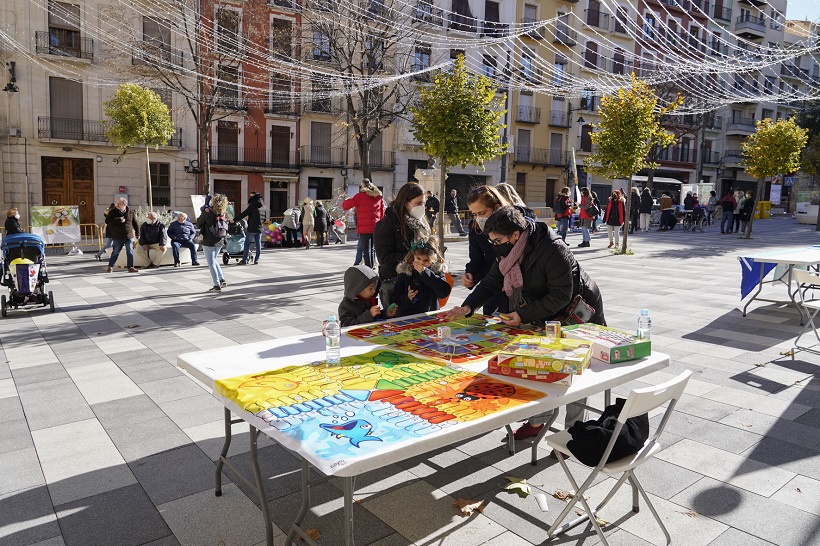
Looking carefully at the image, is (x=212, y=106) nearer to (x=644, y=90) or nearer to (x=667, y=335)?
(x=644, y=90)

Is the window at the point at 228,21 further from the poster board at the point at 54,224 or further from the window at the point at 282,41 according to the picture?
the poster board at the point at 54,224

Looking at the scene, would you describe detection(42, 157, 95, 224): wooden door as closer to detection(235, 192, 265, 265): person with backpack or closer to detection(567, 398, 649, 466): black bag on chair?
detection(235, 192, 265, 265): person with backpack

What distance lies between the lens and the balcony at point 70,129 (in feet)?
78.0

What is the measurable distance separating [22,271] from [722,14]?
49.7 m

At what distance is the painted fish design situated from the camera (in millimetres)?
2164

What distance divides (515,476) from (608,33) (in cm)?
4011

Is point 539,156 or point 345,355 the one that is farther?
point 539,156

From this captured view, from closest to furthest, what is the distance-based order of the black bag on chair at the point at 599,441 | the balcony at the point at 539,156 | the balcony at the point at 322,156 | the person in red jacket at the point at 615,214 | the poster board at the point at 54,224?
the black bag on chair at the point at 599,441, the poster board at the point at 54,224, the person in red jacket at the point at 615,214, the balcony at the point at 322,156, the balcony at the point at 539,156

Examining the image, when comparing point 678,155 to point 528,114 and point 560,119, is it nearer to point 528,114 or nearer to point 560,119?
point 560,119

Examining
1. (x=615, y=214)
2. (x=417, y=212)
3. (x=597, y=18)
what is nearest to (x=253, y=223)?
(x=417, y=212)

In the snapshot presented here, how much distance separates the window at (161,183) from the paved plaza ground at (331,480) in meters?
20.5

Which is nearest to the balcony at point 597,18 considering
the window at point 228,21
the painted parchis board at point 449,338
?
the window at point 228,21

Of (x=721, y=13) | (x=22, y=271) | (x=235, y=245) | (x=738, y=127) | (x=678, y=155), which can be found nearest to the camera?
(x=22, y=271)

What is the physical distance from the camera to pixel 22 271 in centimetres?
786
